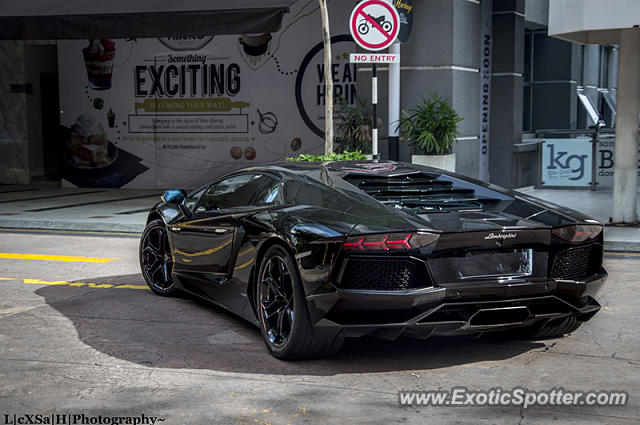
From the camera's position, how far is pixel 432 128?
48.2 feet

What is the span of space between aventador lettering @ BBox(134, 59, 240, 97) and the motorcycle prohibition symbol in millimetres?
6885

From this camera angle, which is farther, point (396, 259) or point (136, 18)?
point (136, 18)

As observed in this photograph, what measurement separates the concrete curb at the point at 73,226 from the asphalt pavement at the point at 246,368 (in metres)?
5.19

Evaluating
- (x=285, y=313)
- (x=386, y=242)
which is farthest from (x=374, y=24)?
(x=386, y=242)

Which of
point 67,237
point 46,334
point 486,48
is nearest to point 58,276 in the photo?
point 46,334

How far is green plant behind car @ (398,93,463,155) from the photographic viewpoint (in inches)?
572

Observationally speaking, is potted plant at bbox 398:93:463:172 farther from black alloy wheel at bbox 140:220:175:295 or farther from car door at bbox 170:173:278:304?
car door at bbox 170:173:278:304

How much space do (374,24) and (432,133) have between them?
299cm

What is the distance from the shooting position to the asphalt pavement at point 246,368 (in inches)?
181

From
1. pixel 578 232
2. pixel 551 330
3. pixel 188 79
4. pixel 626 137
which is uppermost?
pixel 188 79

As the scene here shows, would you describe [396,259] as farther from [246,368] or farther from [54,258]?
[54,258]

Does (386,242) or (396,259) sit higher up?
(386,242)

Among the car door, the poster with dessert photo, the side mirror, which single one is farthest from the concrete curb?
the poster with dessert photo

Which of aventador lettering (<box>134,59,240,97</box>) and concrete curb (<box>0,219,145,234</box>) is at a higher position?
aventador lettering (<box>134,59,240,97</box>)
